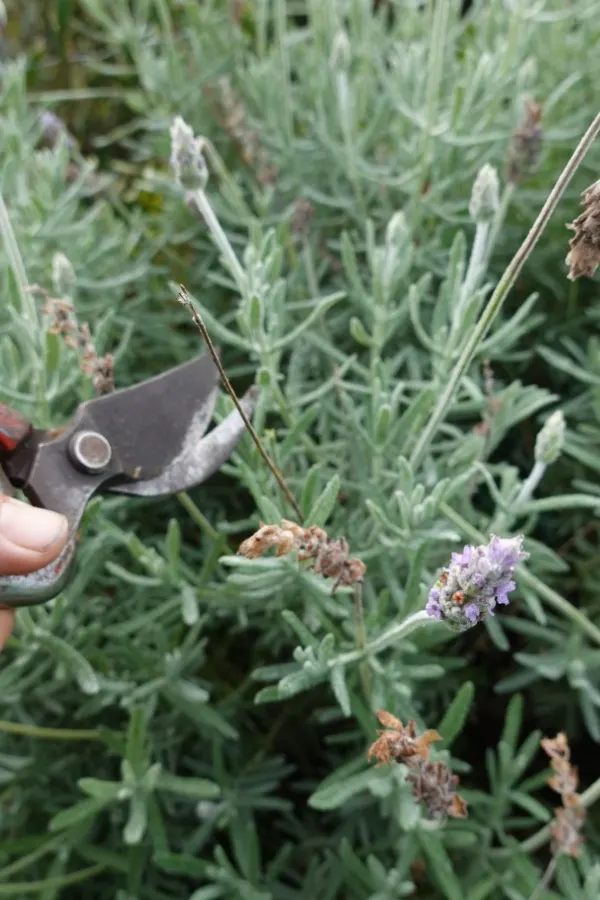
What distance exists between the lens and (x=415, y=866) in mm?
993

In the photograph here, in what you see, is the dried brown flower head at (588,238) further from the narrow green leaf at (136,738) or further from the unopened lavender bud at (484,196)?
the narrow green leaf at (136,738)

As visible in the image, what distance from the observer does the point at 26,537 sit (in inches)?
23.5

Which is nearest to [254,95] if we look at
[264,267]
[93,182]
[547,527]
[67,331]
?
[93,182]

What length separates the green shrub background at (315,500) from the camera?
90 centimetres

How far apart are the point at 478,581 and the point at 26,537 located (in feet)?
0.93

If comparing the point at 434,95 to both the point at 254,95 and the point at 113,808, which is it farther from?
the point at 113,808

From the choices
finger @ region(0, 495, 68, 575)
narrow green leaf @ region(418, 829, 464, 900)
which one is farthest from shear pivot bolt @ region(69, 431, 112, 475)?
narrow green leaf @ region(418, 829, 464, 900)

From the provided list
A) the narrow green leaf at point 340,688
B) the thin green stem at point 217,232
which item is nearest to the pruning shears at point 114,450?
the thin green stem at point 217,232

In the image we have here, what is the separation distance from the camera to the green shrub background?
90 centimetres

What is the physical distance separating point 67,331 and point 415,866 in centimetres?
66

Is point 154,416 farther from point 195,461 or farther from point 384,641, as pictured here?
point 384,641

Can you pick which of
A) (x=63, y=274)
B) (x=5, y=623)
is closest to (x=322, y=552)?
(x=5, y=623)

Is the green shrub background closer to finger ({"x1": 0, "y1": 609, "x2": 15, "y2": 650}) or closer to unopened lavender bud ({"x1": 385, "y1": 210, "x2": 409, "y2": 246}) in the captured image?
unopened lavender bud ({"x1": 385, "y1": 210, "x2": 409, "y2": 246})

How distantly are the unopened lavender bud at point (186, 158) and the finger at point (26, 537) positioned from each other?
0.39 m
